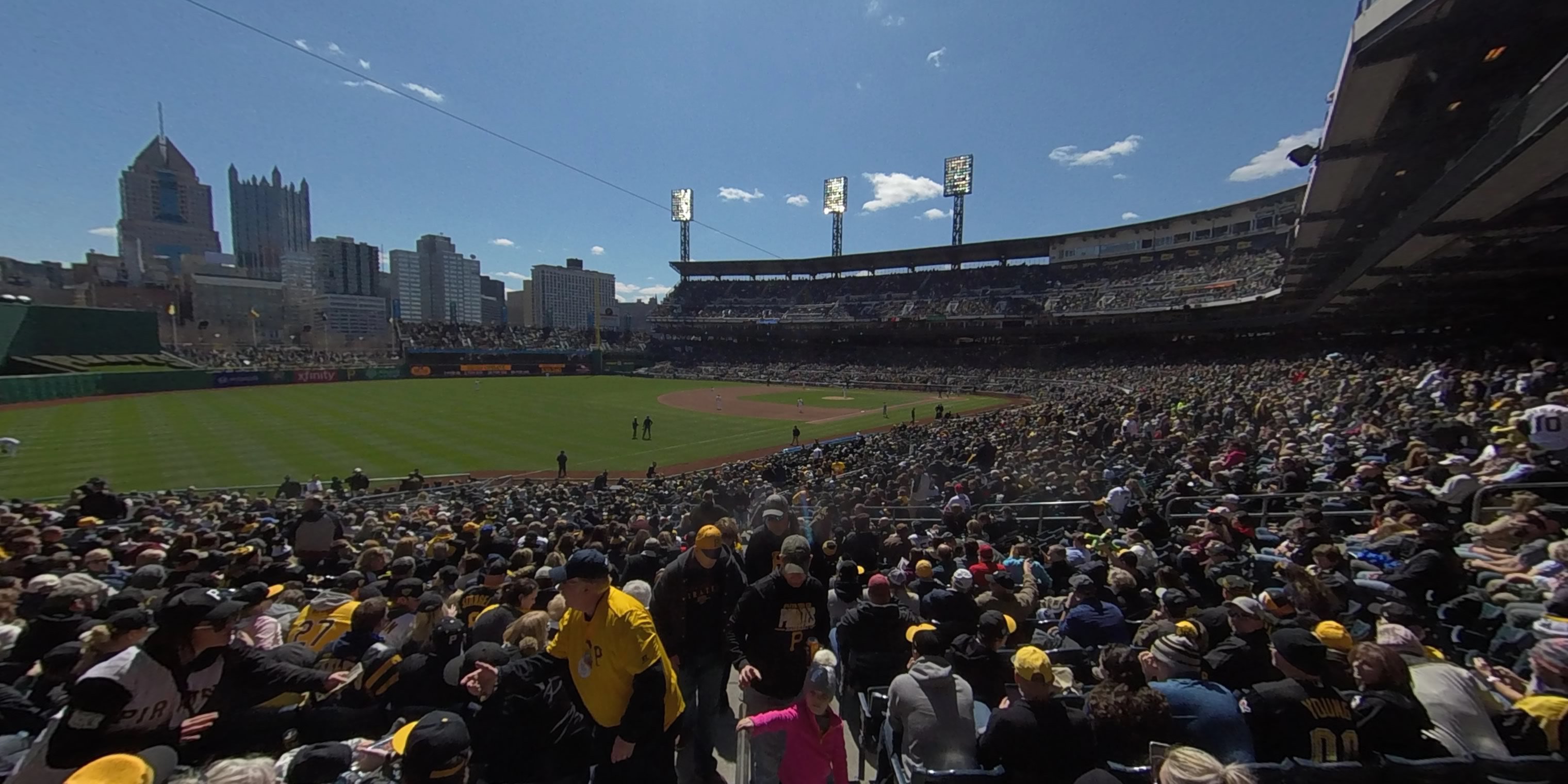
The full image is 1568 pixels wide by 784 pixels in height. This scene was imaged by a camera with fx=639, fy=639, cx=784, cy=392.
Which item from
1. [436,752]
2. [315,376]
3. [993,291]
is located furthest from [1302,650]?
[315,376]

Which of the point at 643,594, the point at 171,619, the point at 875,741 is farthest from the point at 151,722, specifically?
the point at 875,741

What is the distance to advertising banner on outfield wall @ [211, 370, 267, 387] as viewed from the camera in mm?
52125

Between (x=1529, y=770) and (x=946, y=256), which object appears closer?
(x=1529, y=770)

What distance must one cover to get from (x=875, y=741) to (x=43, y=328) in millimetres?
76124

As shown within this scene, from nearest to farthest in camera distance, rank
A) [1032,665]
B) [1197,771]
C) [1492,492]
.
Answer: [1197,771], [1032,665], [1492,492]

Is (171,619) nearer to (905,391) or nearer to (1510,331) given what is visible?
(1510,331)

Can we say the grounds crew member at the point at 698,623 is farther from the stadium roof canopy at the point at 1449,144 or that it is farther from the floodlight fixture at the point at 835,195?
the floodlight fixture at the point at 835,195

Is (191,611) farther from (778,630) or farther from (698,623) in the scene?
(778,630)

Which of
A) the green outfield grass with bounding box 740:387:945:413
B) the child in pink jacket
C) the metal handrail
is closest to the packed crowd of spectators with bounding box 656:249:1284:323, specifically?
the green outfield grass with bounding box 740:387:945:413

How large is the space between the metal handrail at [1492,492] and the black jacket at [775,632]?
7.75m

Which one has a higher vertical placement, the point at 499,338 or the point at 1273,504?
the point at 499,338

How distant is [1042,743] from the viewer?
2943 millimetres

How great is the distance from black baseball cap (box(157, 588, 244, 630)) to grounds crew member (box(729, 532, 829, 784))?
280 centimetres

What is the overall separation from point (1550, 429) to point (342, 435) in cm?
3745
